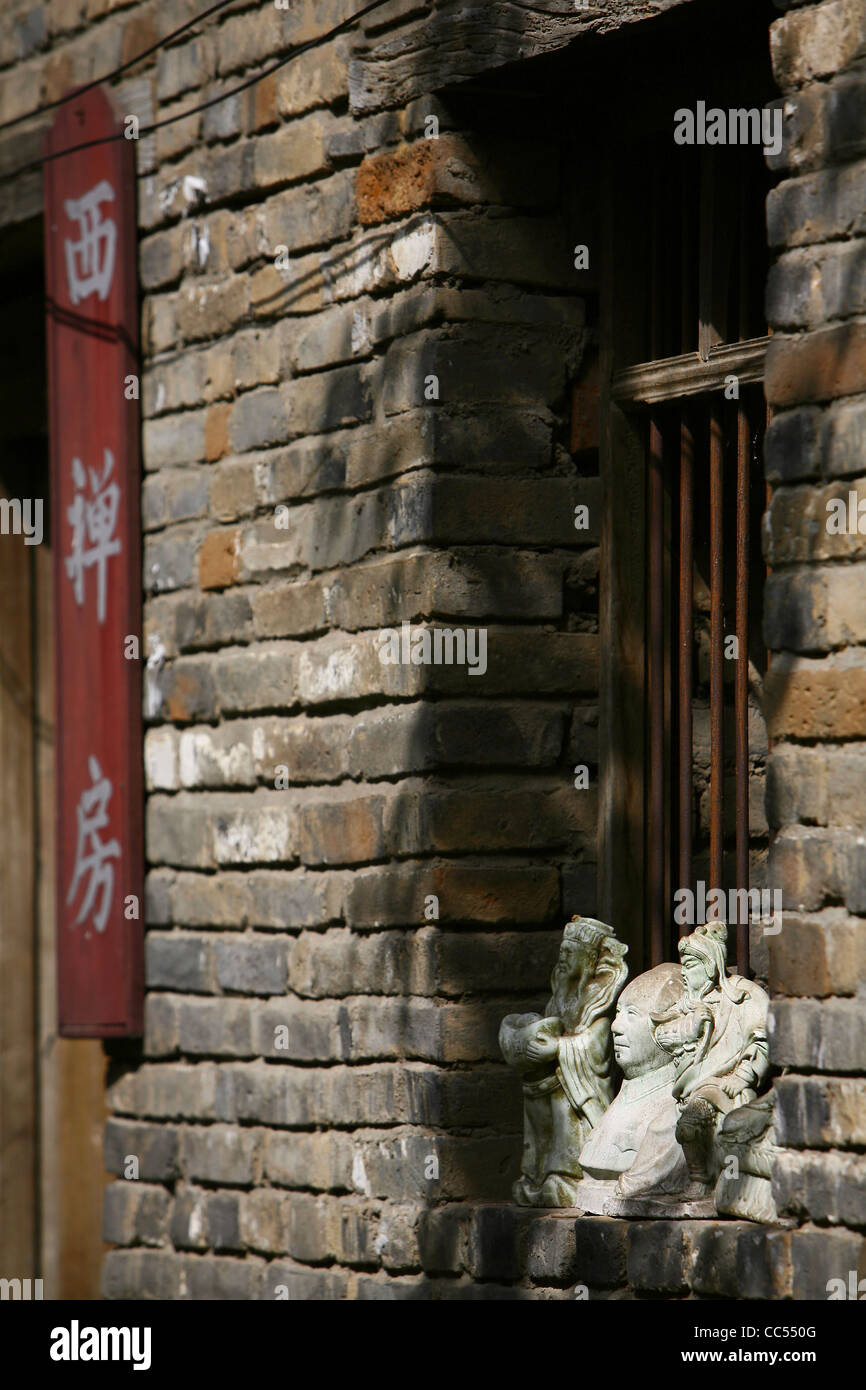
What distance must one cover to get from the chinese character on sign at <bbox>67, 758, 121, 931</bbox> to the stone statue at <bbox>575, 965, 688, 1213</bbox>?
75.8 inches

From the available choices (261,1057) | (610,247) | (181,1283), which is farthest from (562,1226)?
(610,247)

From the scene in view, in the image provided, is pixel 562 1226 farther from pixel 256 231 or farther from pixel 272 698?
pixel 256 231

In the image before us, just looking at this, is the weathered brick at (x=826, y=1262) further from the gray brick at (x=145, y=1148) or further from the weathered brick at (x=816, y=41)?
the gray brick at (x=145, y=1148)

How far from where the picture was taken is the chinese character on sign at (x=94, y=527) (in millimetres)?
6059

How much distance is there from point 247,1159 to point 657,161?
259cm

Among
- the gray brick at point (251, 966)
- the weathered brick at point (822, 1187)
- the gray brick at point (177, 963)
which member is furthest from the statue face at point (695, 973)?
the gray brick at point (177, 963)

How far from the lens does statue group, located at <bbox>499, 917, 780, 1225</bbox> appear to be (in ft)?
14.0

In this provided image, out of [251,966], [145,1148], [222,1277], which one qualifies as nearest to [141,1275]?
[145,1148]

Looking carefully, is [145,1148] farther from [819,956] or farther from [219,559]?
[819,956]

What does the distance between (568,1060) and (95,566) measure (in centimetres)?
220

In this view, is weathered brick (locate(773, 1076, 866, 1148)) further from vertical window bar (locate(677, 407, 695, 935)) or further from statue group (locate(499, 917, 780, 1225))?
vertical window bar (locate(677, 407, 695, 935))

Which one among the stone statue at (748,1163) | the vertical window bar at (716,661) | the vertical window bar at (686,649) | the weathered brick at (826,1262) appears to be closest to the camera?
the weathered brick at (826,1262)

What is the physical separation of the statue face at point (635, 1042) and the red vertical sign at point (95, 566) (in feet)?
5.94

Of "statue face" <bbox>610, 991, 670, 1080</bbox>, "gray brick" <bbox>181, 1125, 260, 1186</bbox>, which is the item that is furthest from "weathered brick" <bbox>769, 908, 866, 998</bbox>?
"gray brick" <bbox>181, 1125, 260, 1186</bbox>
